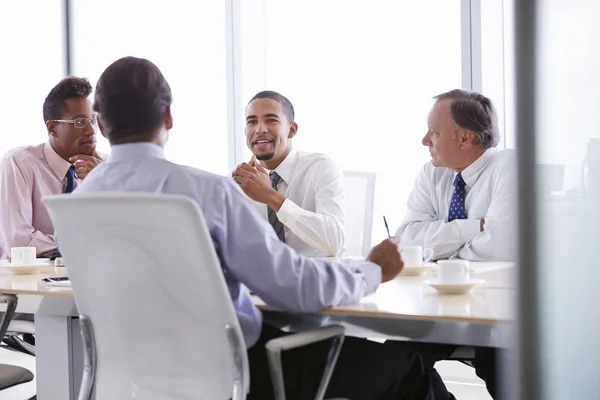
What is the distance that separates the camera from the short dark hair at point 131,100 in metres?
1.51

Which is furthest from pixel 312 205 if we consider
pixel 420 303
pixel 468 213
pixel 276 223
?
pixel 420 303

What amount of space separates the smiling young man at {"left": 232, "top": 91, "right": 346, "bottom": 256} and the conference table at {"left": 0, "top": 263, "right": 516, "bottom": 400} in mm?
782

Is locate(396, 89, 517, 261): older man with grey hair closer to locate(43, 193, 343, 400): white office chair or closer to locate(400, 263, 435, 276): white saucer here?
locate(400, 263, 435, 276): white saucer

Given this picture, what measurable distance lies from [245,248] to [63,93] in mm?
2066

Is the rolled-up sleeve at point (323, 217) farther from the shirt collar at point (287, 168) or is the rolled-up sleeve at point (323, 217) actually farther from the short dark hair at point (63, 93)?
the short dark hair at point (63, 93)

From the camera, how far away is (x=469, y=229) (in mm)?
2770

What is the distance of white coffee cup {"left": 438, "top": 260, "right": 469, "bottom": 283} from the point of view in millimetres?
1680

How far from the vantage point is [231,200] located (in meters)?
1.45

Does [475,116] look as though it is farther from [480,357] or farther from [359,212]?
[480,357]

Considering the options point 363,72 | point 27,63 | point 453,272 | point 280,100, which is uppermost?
point 27,63

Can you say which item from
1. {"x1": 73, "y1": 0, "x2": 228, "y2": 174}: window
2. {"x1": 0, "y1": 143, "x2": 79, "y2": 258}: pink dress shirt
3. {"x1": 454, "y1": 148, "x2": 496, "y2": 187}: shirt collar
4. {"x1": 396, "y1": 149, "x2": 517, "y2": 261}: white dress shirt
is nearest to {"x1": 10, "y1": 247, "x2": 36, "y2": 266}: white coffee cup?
{"x1": 0, "y1": 143, "x2": 79, "y2": 258}: pink dress shirt

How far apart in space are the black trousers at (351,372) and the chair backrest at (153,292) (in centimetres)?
25

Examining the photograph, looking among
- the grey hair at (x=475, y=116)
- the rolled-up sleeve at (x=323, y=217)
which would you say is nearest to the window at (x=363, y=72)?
the grey hair at (x=475, y=116)

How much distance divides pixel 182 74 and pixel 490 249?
11.6 ft
